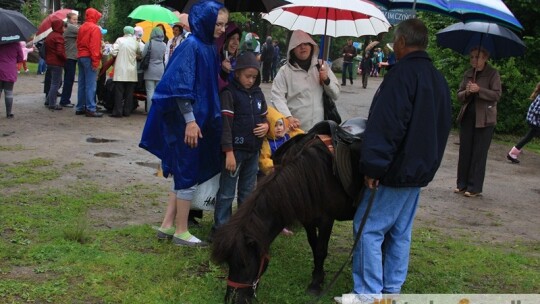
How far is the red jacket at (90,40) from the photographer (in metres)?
12.2

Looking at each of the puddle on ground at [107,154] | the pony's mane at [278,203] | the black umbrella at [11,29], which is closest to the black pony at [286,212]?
the pony's mane at [278,203]

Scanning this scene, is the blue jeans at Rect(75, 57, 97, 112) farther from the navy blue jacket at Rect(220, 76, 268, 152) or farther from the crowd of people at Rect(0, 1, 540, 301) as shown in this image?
the navy blue jacket at Rect(220, 76, 268, 152)

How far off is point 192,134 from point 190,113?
0.17m

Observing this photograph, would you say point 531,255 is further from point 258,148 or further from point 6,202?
point 6,202

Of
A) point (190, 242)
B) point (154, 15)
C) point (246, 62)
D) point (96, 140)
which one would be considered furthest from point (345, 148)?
point (154, 15)

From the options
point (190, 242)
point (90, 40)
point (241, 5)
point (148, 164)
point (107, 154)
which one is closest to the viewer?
point (190, 242)

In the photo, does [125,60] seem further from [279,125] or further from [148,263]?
[148,263]

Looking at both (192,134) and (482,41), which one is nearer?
(192,134)

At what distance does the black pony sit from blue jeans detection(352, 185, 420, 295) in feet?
0.87

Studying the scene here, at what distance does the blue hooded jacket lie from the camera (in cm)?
491

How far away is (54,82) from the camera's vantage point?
12953 millimetres

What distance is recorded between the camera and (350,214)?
15.5 ft

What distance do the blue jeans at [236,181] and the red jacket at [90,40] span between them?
7.59 m

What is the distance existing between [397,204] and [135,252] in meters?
2.24
